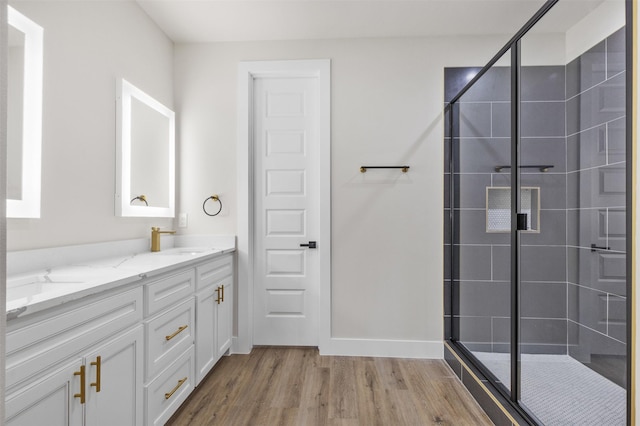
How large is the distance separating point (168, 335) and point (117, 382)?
0.39 meters

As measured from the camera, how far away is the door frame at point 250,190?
107 inches

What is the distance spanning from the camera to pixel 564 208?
1.62 meters

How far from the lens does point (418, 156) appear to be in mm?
2711

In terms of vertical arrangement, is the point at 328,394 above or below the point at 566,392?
below

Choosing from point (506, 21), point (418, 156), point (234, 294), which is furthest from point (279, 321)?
point (506, 21)

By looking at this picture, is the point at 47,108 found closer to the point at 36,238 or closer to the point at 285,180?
the point at 36,238

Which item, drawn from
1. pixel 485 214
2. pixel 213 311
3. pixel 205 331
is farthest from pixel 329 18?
pixel 205 331

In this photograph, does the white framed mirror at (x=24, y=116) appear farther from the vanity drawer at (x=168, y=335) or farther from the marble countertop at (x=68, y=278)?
the vanity drawer at (x=168, y=335)

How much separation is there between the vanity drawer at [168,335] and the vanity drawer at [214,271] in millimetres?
159

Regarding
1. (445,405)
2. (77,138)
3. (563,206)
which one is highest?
(77,138)

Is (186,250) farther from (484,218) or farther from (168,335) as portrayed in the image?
(484,218)

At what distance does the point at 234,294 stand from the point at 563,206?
2.34m

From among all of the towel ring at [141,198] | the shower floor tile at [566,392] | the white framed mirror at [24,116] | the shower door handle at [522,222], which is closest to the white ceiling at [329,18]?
the white framed mirror at [24,116]

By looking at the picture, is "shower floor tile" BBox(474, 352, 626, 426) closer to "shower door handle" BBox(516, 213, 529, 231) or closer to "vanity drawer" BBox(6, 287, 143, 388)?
"shower door handle" BBox(516, 213, 529, 231)
